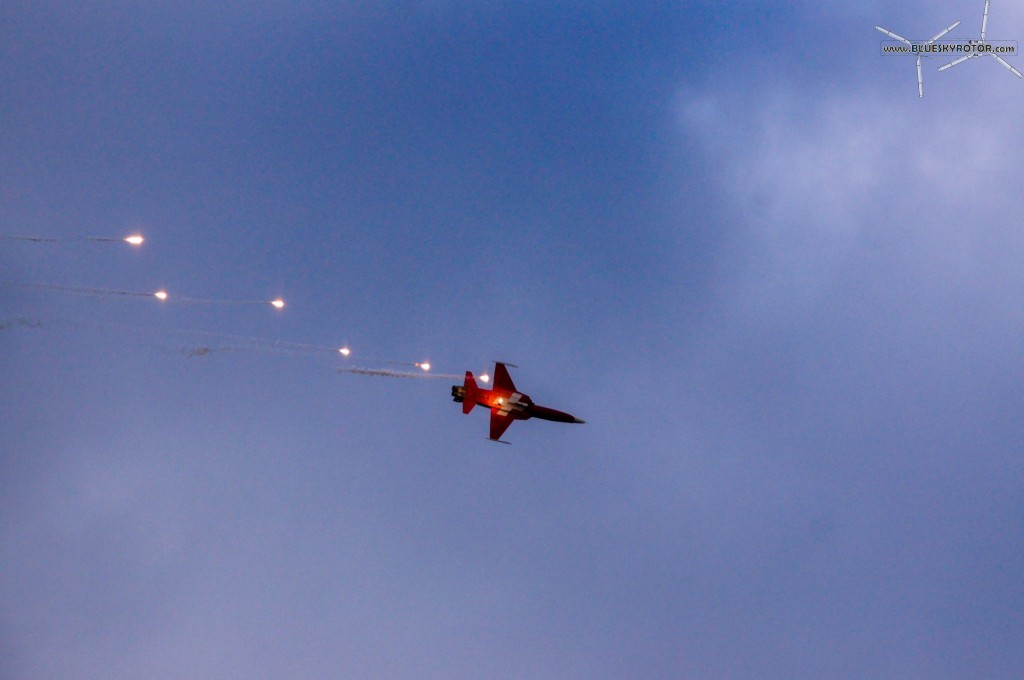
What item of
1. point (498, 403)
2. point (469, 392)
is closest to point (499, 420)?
point (498, 403)

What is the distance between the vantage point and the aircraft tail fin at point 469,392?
113812 mm

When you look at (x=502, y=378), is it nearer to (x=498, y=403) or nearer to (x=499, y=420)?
(x=498, y=403)

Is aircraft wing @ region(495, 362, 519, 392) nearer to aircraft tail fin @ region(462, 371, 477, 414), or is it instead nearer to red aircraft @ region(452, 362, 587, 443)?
red aircraft @ region(452, 362, 587, 443)

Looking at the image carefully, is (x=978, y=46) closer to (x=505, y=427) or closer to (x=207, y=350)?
(x=505, y=427)

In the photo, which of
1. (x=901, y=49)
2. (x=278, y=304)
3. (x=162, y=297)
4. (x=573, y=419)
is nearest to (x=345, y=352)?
(x=278, y=304)

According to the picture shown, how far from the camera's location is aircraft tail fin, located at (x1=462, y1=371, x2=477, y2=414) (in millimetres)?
113812

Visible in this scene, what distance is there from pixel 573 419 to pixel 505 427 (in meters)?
12.2

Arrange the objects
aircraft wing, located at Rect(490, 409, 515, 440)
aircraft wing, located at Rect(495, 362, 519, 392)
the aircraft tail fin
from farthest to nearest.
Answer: aircraft wing, located at Rect(495, 362, 519, 392), aircraft wing, located at Rect(490, 409, 515, 440), the aircraft tail fin

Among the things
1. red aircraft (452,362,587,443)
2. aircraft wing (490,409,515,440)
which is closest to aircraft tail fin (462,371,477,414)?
red aircraft (452,362,587,443)

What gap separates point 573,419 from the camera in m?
120

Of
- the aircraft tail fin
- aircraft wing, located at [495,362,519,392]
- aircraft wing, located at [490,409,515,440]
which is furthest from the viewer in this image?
aircraft wing, located at [495,362,519,392]

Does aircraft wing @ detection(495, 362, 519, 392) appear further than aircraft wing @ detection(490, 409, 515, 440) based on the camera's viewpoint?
Yes

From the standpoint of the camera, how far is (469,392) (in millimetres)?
114438

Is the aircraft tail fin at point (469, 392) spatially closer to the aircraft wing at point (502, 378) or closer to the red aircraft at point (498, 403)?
the red aircraft at point (498, 403)
